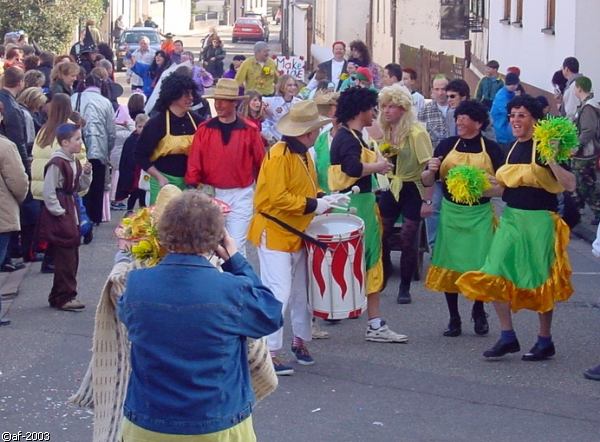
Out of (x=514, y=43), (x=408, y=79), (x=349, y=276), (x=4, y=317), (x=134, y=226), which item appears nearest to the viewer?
(x=134, y=226)

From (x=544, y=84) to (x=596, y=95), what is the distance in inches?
131

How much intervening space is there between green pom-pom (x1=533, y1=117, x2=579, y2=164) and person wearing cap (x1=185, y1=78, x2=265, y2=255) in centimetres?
216

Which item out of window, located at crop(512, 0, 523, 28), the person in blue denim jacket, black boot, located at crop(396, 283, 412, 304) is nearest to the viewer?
the person in blue denim jacket

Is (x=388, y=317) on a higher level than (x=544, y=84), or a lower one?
lower

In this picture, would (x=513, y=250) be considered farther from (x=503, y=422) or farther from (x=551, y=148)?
(x=503, y=422)

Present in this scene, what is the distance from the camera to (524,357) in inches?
322

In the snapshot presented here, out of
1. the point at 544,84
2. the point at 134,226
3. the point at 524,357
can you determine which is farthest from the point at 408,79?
the point at 134,226

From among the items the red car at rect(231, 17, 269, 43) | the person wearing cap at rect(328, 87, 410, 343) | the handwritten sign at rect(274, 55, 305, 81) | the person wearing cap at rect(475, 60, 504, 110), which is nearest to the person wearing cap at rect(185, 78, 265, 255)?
the person wearing cap at rect(328, 87, 410, 343)

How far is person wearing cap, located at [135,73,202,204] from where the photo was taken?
9.02 metres

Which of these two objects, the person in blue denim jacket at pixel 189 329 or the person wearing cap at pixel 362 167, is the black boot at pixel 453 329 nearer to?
the person wearing cap at pixel 362 167

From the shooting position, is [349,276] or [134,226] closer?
[134,226]

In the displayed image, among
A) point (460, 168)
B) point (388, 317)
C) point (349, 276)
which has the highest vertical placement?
point (460, 168)

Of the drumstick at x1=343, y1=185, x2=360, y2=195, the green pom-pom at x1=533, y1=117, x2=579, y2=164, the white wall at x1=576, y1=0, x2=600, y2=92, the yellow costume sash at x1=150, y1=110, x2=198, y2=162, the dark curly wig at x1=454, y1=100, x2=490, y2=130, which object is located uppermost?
the white wall at x1=576, y1=0, x2=600, y2=92

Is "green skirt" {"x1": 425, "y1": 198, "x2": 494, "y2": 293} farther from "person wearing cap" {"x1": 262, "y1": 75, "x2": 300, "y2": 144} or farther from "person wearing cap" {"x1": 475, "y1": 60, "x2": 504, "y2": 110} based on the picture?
"person wearing cap" {"x1": 475, "y1": 60, "x2": 504, "y2": 110}
